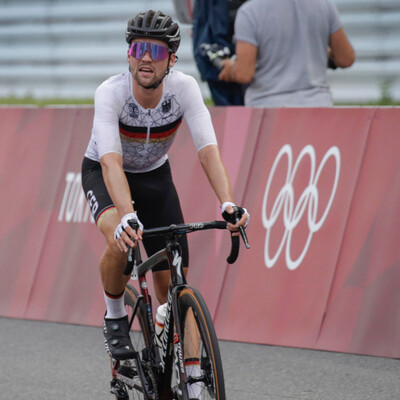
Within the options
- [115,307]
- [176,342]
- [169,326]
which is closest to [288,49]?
[115,307]

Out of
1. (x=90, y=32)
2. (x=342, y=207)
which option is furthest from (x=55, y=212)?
(x=90, y=32)

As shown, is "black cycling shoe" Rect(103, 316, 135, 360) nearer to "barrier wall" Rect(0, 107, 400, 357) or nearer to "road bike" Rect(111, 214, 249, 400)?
"road bike" Rect(111, 214, 249, 400)

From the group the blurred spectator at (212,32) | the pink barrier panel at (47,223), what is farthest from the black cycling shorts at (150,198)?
the blurred spectator at (212,32)

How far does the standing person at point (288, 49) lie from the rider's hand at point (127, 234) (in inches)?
150

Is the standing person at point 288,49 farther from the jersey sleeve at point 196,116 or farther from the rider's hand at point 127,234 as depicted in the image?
the rider's hand at point 127,234

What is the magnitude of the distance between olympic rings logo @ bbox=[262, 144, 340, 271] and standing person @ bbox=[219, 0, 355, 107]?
0.70 meters

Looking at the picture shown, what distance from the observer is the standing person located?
807 centimetres

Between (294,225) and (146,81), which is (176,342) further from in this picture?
(294,225)

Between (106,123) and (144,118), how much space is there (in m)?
0.25

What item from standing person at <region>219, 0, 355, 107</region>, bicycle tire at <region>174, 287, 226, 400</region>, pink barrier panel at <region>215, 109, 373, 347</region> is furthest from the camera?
standing person at <region>219, 0, 355, 107</region>

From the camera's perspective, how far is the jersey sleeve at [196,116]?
5293mm

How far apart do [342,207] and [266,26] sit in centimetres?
175

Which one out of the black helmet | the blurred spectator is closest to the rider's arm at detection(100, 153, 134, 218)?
the black helmet

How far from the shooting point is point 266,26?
319 inches
